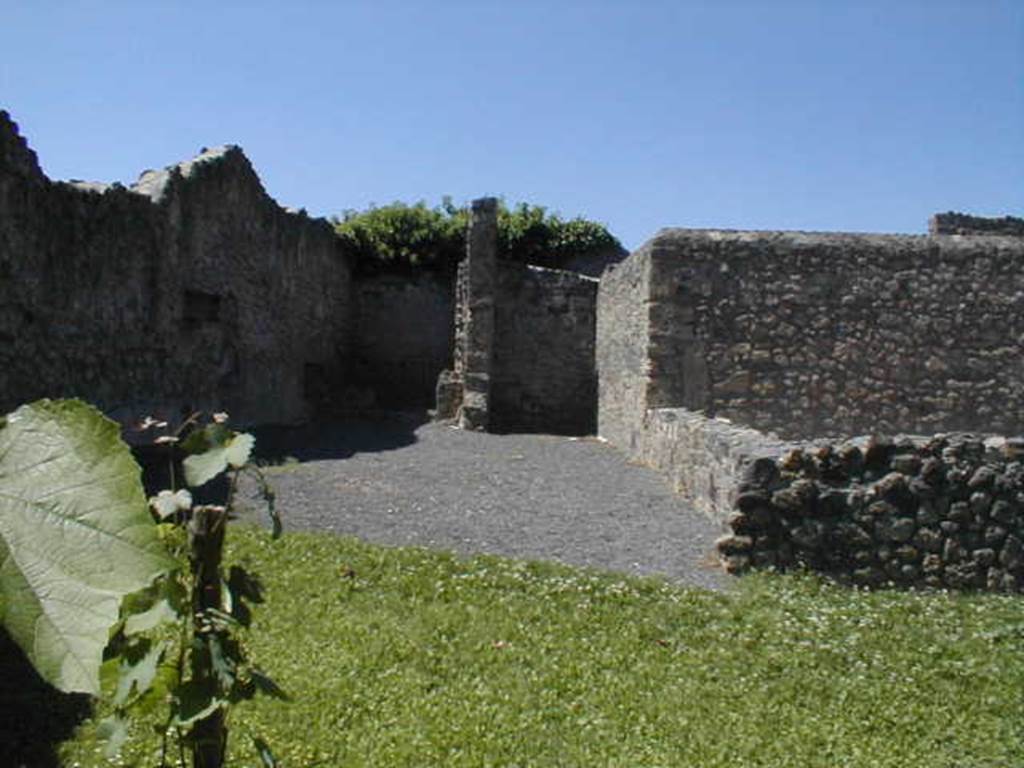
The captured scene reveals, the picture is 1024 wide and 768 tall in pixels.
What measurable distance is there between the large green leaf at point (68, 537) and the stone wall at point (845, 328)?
36.4 feet

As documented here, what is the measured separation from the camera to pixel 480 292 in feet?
53.6

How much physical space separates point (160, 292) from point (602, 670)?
792cm

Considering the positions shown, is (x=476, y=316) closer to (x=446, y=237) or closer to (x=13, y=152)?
(x=446, y=237)

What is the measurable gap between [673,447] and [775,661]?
5.04 metres

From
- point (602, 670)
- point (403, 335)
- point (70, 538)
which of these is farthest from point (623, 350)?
point (70, 538)

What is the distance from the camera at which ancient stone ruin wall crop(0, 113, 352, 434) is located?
26.7 ft

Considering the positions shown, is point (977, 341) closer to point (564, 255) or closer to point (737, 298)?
point (737, 298)

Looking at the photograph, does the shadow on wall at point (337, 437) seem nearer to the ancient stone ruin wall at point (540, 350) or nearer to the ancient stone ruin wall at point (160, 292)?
the ancient stone ruin wall at point (160, 292)

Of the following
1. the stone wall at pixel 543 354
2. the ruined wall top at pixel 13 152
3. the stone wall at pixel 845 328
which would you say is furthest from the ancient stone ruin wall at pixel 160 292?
the stone wall at pixel 845 328

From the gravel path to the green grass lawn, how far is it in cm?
63

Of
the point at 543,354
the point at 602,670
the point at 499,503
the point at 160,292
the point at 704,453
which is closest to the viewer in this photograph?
the point at 602,670

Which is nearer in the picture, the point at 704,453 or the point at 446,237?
the point at 704,453

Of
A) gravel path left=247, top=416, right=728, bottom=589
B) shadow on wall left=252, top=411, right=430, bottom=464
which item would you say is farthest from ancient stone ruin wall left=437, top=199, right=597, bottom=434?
gravel path left=247, top=416, right=728, bottom=589

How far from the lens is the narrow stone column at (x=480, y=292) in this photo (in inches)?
631
